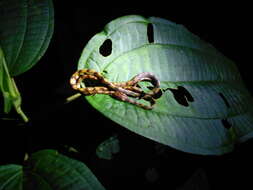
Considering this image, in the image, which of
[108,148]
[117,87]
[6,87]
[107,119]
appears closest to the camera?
[6,87]

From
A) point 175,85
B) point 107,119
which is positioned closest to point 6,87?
point 175,85

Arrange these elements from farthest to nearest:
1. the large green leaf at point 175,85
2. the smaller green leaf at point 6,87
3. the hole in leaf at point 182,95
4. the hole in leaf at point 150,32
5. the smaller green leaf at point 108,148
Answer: the smaller green leaf at point 108,148 → the hole in leaf at point 150,32 → the hole in leaf at point 182,95 → the large green leaf at point 175,85 → the smaller green leaf at point 6,87

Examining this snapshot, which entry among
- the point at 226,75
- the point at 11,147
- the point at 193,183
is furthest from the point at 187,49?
the point at 11,147

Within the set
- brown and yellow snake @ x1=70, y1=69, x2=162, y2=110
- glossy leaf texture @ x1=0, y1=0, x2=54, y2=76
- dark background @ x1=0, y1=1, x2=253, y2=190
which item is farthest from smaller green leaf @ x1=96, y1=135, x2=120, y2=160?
glossy leaf texture @ x1=0, y1=0, x2=54, y2=76

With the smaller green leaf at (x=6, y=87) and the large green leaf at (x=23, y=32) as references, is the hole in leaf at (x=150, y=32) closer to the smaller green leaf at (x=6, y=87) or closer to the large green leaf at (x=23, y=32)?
the large green leaf at (x=23, y=32)

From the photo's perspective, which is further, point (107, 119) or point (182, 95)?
point (107, 119)

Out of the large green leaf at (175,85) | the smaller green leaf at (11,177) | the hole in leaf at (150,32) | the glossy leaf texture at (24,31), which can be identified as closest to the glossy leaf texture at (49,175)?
the smaller green leaf at (11,177)

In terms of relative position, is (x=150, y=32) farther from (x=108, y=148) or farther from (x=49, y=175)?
(x=49, y=175)
